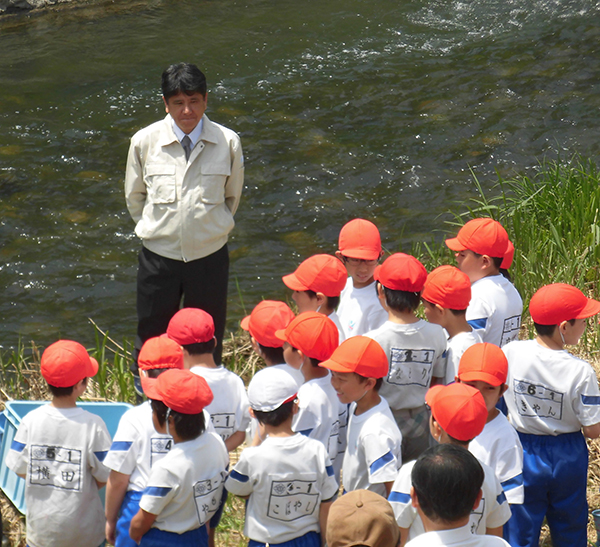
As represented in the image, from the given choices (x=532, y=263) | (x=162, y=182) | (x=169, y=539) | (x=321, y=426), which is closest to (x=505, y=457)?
(x=321, y=426)

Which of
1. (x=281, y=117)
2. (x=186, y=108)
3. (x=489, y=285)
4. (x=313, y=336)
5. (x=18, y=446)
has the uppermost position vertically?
(x=186, y=108)

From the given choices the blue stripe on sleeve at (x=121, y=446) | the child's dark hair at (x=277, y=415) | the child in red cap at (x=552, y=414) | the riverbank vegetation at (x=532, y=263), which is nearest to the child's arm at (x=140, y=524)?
the blue stripe on sleeve at (x=121, y=446)

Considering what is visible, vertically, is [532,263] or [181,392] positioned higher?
[181,392]

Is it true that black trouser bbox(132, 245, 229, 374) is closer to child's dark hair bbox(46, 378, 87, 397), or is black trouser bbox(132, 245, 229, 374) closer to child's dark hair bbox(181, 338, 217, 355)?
child's dark hair bbox(181, 338, 217, 355)

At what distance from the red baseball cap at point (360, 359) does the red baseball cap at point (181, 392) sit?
1.75 feet

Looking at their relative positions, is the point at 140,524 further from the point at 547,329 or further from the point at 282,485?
the point at 547,329

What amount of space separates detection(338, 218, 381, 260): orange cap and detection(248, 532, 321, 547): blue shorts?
62.5 inches

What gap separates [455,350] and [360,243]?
87cm

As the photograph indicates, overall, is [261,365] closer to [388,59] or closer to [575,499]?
[575,499]

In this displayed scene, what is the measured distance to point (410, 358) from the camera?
3.62 metres

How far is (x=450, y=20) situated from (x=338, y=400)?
931cm

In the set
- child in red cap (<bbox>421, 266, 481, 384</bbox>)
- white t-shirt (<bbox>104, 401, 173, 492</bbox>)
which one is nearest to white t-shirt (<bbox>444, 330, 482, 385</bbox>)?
child in red cap (<bbox>421, 266, 481, 384</bbox>)

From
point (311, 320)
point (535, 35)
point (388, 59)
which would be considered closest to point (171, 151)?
point (311, 320)

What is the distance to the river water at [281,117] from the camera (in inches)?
278
